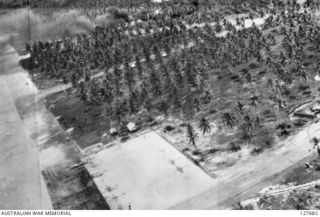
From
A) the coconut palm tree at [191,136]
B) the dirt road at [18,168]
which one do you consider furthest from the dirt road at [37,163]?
the coconut palm tree at [191,136]

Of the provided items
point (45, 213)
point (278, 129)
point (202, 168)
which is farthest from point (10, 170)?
Result: point (278, 129)

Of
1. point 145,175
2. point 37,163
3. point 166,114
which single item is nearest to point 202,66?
point 166,114

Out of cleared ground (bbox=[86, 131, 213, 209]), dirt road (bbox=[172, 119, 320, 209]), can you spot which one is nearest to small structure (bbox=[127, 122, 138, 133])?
cleared ground (bbox=[86, 131, 213, 209])

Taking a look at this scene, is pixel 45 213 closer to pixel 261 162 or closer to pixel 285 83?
pixel 261 162

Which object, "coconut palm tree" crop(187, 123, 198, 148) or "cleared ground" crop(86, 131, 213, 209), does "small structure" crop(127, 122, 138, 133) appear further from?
"coconut palm tree" crop(187, 123, 198, 148)

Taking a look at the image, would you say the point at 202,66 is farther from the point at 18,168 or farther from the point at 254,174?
the point at 18,168
